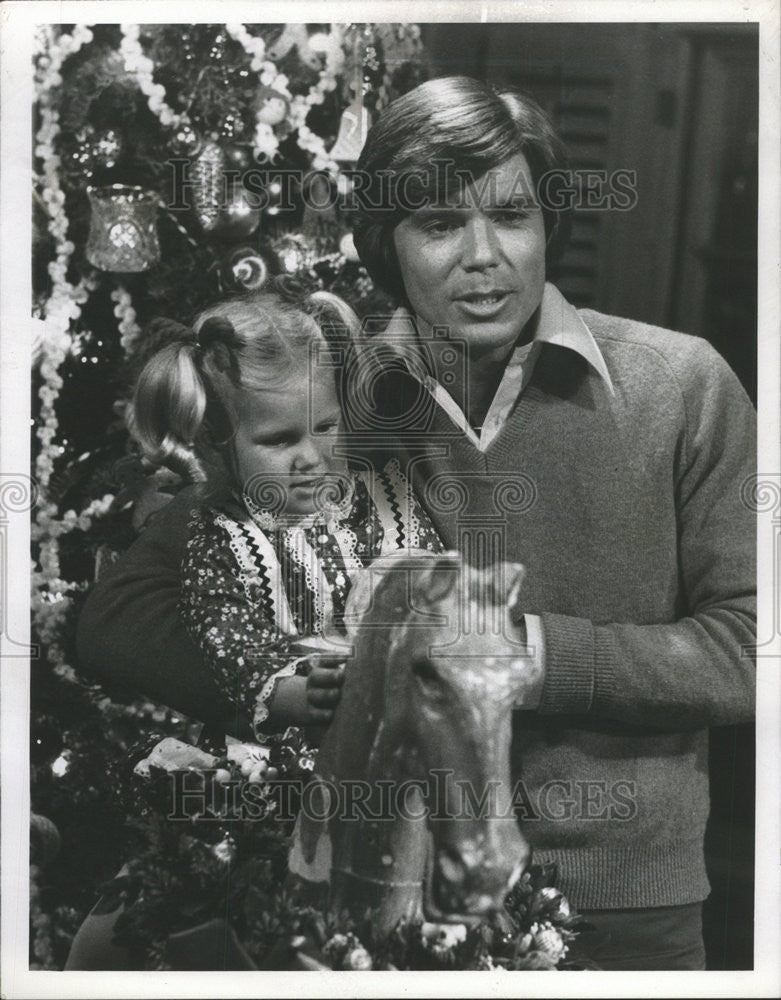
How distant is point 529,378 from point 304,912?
1055 mm

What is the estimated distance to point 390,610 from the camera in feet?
6.82

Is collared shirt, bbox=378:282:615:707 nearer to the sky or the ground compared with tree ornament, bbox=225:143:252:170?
nearer to the ground

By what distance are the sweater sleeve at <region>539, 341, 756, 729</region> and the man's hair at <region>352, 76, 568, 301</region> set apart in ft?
1.52

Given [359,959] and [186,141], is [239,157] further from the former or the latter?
[359,959]

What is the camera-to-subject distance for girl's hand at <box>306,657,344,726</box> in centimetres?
206

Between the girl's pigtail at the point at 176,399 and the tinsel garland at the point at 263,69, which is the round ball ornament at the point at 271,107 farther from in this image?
the girl's pigtail at the point at 176,399

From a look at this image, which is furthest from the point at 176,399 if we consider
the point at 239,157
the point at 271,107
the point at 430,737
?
the point at 430,737

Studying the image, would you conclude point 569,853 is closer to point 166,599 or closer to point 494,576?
point 494,576

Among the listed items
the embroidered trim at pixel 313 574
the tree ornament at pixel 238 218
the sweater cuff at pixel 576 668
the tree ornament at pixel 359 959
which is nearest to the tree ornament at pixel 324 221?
the tree ornament at pixel 238 218

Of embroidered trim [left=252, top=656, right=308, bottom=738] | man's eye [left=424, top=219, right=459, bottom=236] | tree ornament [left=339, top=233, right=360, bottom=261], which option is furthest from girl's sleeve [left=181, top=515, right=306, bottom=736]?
man's eye [left=424, top=219, right=459, bottom=236]

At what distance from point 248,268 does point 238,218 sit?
0.31ft

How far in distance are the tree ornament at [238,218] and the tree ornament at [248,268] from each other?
1.2 inches

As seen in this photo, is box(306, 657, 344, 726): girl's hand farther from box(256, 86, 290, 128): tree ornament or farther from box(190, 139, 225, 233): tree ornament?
box(256, 86, 290, 128): tree ornament

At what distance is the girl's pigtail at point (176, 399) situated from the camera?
6.91 feet
